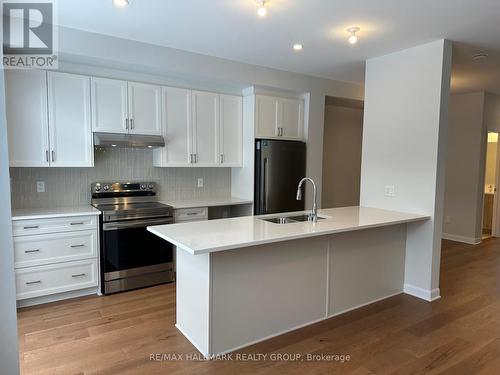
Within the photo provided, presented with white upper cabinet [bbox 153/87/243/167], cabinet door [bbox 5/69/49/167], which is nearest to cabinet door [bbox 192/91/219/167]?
white upper cabinet [bbox 153/87/243/167]

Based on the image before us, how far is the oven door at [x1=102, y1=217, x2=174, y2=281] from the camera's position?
138 inches

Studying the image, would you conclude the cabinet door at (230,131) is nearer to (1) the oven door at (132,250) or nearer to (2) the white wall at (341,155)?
(1) the oven door at (132,250)

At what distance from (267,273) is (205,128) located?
7.56ft

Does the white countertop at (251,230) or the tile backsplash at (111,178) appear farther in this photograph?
the tile backsplash at (111,178)

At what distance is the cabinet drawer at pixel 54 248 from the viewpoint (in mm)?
3109

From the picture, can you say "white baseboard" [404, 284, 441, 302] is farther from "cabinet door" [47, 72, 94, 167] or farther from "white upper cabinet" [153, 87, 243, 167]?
"cabinet door" [47, 72, 94, 167]

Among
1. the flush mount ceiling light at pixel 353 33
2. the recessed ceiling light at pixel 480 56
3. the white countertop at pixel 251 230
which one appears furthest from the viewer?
the recessed ceiling light at pixel 480 56

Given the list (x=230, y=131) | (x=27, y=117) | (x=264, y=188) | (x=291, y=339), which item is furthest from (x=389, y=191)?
(x=27, y=117)

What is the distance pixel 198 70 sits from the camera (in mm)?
3781

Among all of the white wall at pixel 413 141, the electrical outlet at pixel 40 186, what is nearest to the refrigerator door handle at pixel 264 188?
the white wall at pixel 413 141

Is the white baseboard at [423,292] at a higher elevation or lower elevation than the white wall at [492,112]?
lower

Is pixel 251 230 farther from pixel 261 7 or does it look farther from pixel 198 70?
pixel 198 70

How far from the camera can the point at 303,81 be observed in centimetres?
465

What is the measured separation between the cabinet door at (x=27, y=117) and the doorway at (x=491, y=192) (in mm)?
7017
